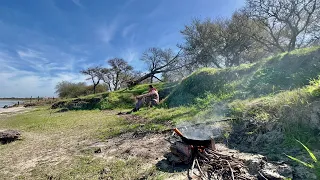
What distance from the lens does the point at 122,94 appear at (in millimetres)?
21859

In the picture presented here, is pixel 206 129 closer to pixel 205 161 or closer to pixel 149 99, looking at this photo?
pixel 205 161

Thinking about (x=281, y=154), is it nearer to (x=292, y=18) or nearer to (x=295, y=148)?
(x=295, y=148)

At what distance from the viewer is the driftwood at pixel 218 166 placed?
334cm

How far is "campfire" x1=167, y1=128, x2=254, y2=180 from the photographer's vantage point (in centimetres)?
341

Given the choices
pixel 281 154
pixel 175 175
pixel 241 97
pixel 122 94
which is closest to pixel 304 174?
pixel 281 154

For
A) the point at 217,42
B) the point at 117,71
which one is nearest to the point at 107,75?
the point at 117,71

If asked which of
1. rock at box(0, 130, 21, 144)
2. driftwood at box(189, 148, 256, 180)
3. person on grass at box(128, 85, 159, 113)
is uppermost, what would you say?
person on grass at box(128, 85, 159, 113)

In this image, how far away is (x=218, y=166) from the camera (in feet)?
11.9

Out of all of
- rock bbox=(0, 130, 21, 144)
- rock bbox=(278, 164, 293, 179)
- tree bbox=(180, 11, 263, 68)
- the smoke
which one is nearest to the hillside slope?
the smoke

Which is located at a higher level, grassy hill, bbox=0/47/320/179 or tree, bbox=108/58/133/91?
tree, bbox=108/58/133/91

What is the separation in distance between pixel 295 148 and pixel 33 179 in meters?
4.78

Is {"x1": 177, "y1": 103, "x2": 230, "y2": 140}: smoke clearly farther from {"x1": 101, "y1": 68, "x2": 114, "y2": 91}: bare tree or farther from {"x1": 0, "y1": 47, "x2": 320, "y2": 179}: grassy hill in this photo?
{"x1": 101, "y1": 68, "x2": 114, "y2": 91}: bare tree

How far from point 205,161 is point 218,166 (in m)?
0.29

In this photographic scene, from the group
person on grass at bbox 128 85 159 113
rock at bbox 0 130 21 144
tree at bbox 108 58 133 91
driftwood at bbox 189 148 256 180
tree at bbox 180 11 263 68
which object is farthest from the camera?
tree at bbox 108 58 133 91
